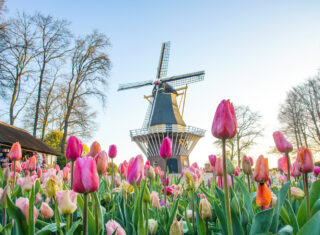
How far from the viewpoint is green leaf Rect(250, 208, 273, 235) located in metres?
0.94

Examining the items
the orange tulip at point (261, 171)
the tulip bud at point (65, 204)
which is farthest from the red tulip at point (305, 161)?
the tulip bud at point (65, 204)

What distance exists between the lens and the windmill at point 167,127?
2125cm

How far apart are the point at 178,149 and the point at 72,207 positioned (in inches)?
812

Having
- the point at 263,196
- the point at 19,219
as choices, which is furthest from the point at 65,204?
the point at 263,196

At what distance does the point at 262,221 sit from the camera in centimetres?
95

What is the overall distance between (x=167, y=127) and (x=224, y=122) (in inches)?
803

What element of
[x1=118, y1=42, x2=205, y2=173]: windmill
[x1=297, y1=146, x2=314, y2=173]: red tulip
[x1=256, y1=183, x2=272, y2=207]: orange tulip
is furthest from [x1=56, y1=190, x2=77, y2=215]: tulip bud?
[x1=118, y1=42, x2=205, y2=173]: windmill

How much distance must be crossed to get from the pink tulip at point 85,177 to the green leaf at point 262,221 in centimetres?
64

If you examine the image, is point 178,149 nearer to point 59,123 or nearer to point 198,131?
point 198,131

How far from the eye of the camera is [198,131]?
22.6m

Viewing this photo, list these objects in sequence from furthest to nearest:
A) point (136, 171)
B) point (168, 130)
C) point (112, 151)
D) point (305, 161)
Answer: point (168, 130), point (112, 151), point (136, 171), point (305, 161)

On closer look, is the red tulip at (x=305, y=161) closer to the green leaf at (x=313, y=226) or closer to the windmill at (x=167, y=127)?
the green leaf at (x=313, y=226)

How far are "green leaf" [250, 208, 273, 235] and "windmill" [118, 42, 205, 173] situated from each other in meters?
19.1

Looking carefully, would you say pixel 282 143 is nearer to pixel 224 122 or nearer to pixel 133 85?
pixel 224 122
